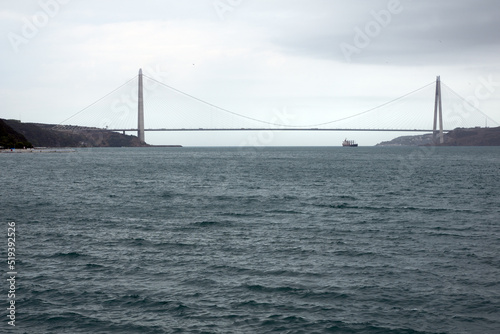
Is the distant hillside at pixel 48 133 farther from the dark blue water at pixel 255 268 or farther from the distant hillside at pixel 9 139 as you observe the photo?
the dark blue water at pixel 255 268

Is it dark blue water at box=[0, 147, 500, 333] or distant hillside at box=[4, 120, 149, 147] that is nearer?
dark blue water at box=[0, 147, 500, 333]

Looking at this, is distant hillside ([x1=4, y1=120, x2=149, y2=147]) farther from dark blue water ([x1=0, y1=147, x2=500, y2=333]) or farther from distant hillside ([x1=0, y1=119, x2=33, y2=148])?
dark blue water ([x1=0, y1=147, x2=500, y2=333])

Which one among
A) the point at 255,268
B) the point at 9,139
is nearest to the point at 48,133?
the point at 9,139

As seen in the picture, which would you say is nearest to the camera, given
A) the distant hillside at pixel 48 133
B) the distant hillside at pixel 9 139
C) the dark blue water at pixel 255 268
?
the dark blue water at pixel 255 268

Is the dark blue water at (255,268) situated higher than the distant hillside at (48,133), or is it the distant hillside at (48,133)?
the distant hillside at (48,133)

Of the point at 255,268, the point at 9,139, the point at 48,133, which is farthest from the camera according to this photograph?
the point at 48,133

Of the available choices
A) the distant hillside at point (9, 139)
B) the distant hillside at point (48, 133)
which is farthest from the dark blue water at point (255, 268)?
the distant hillside at point (48, 133)

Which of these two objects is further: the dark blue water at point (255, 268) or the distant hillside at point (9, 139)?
the distant hillside at point (9, 139)

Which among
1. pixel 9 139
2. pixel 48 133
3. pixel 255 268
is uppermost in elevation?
pixel 48 133

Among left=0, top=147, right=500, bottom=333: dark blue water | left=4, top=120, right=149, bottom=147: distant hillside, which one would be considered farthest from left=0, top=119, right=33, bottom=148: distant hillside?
left=0, top=147, right=500, bottom=333: dark blue water

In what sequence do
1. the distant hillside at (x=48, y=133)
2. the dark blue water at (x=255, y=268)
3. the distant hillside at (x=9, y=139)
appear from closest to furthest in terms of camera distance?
the dark blue water at (x=255, y=268) < the distant hillside at (x=9, y=139) < the distant hillside at (x=48, y=133)

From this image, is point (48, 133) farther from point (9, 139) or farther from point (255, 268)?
point (255, 268)

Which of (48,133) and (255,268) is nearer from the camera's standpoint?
(255,268)

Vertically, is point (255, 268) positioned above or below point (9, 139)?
below
